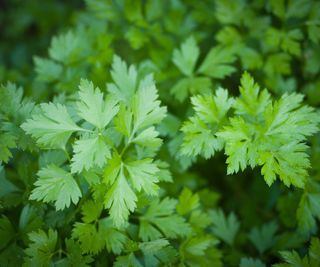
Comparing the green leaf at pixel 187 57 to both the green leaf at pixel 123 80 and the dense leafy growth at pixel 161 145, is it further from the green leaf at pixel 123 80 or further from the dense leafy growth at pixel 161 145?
the green leaf at pixel 123 80

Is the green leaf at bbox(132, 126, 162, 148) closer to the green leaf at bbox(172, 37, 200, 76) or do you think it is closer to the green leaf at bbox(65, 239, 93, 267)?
the green leaf at bbox(65, 239, 93, 267)

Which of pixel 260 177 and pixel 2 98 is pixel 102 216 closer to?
pixel 2 98

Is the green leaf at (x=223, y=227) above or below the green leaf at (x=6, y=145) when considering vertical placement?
below

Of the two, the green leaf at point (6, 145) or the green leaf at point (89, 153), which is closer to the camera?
the green leaf at point (89, 153)

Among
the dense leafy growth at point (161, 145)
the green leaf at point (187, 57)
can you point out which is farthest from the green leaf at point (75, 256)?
the green leaf at point (187, 57)

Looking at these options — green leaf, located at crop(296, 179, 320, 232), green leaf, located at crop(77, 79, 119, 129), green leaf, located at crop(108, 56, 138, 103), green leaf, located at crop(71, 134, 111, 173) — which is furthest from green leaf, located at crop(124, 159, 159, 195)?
green leaf, located at crop(296, 179, 320, 232)

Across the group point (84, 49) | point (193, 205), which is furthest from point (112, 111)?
point (84, 49)
